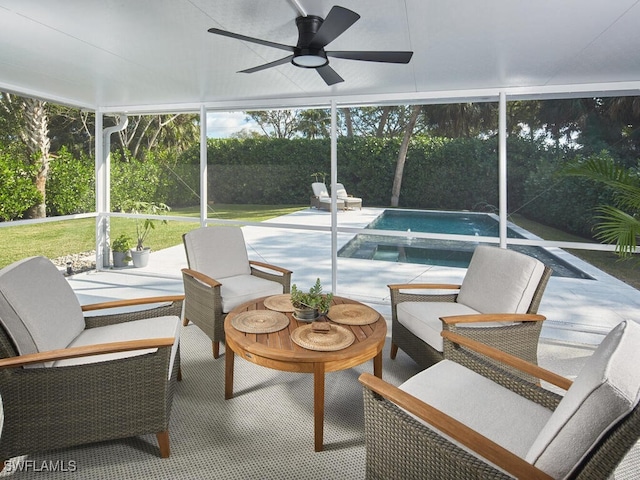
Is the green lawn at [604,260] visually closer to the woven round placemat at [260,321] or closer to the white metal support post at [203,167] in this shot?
the woven round placemat at [260,321]

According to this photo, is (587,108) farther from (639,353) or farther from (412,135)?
(639,353)

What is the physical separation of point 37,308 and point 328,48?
2620 millimetres

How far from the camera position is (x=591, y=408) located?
117 centimetres

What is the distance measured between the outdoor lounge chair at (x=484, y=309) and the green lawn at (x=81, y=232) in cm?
254

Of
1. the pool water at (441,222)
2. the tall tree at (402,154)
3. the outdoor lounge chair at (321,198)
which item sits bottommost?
the pool water at (441,222)

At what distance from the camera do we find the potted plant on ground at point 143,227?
6.12 metres

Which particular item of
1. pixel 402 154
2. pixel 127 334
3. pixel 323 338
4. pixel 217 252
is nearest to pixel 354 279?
pixel 402 154

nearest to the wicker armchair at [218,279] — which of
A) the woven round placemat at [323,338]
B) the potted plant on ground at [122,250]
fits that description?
the woven round placemat at [323,338]

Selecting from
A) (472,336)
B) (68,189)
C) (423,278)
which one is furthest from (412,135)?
(68,189)

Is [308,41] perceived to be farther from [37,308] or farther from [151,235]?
[151,235]

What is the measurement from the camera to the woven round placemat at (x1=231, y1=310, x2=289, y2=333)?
2559 mm

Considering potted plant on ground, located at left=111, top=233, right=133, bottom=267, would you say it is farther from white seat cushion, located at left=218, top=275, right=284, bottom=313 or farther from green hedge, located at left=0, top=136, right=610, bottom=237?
white seat cushion, located at left=218, top=275, right=284, bottom=313

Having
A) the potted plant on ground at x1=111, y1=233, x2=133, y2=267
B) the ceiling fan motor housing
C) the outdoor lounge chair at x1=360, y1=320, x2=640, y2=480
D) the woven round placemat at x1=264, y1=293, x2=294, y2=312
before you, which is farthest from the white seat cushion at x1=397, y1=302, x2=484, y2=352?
the potted plant on ground at x1=111, y1=233, x2=133, y2=267

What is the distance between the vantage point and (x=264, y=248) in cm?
563
